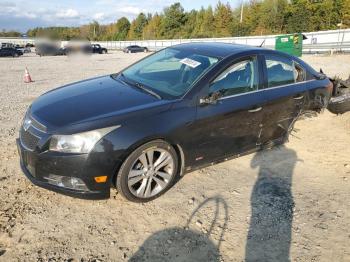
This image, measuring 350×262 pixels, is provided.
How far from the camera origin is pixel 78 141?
3.48 m

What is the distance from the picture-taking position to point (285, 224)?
3.67 metres

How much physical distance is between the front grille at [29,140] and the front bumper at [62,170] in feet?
0.18

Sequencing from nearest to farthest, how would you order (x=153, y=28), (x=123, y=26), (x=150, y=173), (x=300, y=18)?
(x=150, y=173) < (x=300, y=18) < (x=153, y=28) < (x=123, y=26)

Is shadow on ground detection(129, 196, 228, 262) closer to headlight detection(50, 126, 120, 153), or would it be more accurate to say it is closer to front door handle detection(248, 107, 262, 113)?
headlight detection(50, 126, 120, 153)

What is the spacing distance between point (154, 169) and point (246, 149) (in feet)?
4.97

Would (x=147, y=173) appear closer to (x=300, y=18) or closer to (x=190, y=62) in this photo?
(x=190, y=62)

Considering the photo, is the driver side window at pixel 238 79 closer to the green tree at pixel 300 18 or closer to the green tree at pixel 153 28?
the green tree at pixel 300 18

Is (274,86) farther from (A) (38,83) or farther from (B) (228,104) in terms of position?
(A) (38,83)

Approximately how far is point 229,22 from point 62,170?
234ft

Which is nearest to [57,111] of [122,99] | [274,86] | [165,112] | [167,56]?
[122,99]

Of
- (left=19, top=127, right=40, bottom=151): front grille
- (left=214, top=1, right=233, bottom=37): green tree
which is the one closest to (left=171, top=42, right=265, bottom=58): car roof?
(left=19, top=127, right=40, bottom=151): front grille

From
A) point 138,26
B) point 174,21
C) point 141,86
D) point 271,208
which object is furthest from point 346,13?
point 138,26

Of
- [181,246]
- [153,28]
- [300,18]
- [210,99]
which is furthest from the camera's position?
[153,28]

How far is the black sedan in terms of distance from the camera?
3.54 m
